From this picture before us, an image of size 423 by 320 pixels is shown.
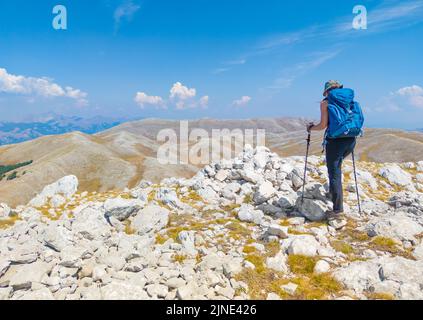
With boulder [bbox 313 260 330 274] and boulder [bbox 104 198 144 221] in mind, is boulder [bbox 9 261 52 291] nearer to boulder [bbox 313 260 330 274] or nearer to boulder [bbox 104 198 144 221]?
boulder [bbox 104 198 144 221]

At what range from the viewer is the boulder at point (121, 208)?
12234 mm

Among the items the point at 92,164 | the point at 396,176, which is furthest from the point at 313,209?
the point at 92,164

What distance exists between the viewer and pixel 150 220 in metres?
11.9

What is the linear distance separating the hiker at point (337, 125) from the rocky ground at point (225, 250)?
1.58 metres

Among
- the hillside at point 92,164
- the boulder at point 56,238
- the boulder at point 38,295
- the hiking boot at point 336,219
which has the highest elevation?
the hiking boot at point 336,219

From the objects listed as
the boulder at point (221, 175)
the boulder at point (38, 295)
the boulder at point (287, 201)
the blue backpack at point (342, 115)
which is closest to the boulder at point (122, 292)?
the boulder at point (38, 295)

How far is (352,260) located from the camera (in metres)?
8.23

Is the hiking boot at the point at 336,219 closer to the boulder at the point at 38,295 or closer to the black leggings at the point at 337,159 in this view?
the black leggings at the point at 337,159

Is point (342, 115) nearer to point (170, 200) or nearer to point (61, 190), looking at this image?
point (170, 200)

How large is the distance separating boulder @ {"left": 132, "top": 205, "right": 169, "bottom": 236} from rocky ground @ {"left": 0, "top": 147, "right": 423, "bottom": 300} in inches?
1.8

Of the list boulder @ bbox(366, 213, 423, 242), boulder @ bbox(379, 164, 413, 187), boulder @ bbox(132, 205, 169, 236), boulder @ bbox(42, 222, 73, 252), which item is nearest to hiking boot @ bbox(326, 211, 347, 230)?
boulder @ bbox(366, 213, 423, 242)

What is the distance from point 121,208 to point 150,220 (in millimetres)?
1577

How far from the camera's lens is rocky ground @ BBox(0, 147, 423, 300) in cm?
696

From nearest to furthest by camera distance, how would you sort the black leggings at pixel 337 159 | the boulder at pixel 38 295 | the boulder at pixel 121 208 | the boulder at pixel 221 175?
the boulder at pixel 38 295 < the black leggings at pixel 337 159 < the boulder at pixel 121 208 < the boulder at pixel 221 175
